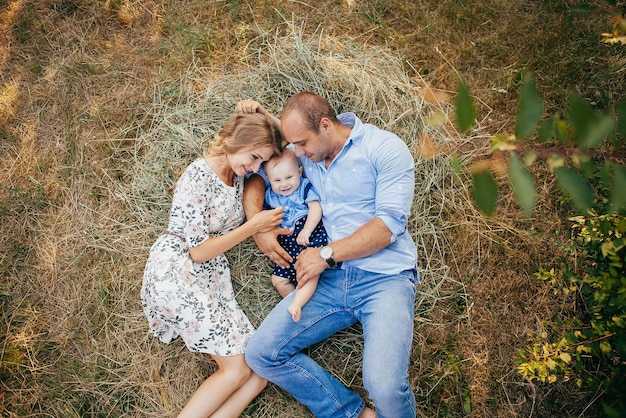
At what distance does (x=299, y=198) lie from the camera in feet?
14.1

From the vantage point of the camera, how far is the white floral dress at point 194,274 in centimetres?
396

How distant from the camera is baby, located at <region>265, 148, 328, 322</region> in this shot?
4074mm

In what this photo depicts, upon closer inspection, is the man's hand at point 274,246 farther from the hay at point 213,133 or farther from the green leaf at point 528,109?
the green leaf at point 528,109

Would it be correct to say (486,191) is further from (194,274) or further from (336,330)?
(194,274)

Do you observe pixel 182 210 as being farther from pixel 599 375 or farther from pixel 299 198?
pixel 599 375

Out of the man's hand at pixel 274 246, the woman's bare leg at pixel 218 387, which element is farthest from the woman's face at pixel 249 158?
the woman's bare leg at pixel 218 387

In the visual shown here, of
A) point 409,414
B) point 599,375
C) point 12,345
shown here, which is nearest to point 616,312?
point 599,375

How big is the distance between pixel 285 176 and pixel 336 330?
137 cm

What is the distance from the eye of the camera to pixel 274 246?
4.22 m

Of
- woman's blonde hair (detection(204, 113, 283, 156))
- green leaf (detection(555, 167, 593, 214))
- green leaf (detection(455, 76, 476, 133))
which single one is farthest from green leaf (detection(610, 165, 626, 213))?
woman's blonde hair (detection(204, 113, 283, 156))

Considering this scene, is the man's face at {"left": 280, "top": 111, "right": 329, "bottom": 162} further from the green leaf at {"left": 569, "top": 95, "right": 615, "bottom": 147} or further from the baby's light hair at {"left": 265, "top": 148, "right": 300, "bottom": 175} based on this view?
the green leaf at {"left": 569, "top": 95, "right": 615, "bottom": 147}

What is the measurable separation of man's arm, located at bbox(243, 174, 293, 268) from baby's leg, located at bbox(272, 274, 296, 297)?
0.18 m

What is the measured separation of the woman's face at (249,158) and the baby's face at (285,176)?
0.16m

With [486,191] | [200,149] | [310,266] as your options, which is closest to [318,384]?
[310,266]
